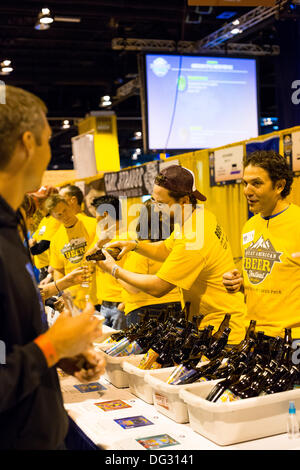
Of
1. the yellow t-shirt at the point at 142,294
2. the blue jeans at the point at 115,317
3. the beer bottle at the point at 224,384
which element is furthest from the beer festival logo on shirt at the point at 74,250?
the beer bottle at the point at 224,384

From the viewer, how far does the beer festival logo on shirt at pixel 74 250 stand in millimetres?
4562

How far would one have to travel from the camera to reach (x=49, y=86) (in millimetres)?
13781

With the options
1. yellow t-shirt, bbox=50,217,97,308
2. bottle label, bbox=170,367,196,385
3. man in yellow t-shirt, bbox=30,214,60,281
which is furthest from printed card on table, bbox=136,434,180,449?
man in yellow t-shirt, bbox=30,214,60,281

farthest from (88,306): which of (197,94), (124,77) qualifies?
(124,77)

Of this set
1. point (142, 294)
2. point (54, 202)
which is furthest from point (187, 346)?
point (54, 202)

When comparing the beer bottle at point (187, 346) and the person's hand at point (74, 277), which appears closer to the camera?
the beer bottle at point (187, 346)

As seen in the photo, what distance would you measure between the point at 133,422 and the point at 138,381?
32cm

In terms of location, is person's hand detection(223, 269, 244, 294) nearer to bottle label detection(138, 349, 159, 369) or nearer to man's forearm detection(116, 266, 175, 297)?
man's forearm detection(116, 266, 175, 297)

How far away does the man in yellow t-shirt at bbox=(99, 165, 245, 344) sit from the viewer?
255 centimetres

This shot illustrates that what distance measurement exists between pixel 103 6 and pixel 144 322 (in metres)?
7.07

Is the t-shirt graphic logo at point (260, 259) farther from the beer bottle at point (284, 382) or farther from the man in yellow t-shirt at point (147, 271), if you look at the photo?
the man in yellow t-shirt at point (147, 271)

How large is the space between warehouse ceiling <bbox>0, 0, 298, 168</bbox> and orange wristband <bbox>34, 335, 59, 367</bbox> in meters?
6.45

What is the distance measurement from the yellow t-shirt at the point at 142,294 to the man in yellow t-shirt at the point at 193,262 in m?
0.78

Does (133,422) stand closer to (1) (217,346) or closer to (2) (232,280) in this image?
(1) (217,346)
